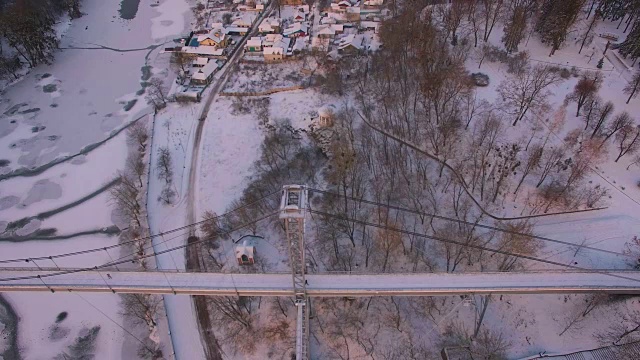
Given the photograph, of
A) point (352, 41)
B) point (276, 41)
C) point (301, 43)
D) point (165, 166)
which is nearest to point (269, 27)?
point (276, 41)

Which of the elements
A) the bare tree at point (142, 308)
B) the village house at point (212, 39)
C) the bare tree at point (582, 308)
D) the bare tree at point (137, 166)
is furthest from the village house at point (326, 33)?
the bare tree at point (582, 308)

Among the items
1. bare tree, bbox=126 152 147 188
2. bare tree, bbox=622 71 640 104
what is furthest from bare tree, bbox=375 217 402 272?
bare tree, bbox=622 71 640 104

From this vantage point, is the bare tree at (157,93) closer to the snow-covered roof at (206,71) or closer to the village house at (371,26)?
the snow-covered roof at (206,71)

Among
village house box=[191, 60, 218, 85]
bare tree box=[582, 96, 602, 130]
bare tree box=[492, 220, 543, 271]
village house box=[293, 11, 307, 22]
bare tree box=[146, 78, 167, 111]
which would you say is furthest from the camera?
village house box=[293, 11, 307, 22]

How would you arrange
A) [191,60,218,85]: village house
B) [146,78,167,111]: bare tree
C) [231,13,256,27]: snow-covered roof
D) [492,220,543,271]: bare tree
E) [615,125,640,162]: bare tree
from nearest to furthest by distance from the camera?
[492,220,543,271]: bare tree < [615,125,640,162]: bare tree < [146,78,167,111]: bare tree < [191,60,218,85]: village house < [231,13,256,27]: snow-covered roof

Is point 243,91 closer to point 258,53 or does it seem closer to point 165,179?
point 258,53

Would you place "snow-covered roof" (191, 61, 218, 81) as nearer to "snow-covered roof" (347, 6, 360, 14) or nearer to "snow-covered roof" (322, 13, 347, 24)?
"snow-covered roof" (322, 13, 347, 24)
